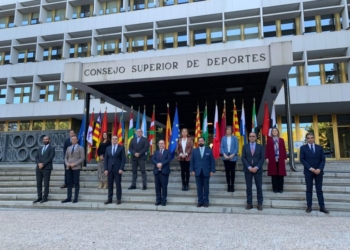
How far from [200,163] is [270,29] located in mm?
17229

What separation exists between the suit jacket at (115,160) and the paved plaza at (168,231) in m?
1.30

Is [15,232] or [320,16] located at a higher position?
[320,16]

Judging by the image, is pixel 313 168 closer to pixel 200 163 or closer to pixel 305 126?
pixel 200 163

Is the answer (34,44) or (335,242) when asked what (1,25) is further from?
(335,242)

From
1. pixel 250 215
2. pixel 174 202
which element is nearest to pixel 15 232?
pixel 174 202

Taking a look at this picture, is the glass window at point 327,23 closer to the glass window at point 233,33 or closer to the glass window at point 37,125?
the glass window at point 233,33

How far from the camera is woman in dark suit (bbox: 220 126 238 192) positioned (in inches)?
309

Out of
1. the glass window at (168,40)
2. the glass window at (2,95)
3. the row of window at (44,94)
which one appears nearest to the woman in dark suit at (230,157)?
the glass window at (168,40)


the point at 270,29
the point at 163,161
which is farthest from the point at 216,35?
the point at 163,161

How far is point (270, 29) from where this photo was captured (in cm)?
2117

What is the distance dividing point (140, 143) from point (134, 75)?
9.01ft

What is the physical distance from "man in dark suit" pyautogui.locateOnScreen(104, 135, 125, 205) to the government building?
3248 mm

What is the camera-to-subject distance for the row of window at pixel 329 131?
19.9m

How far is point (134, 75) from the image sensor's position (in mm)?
10055
